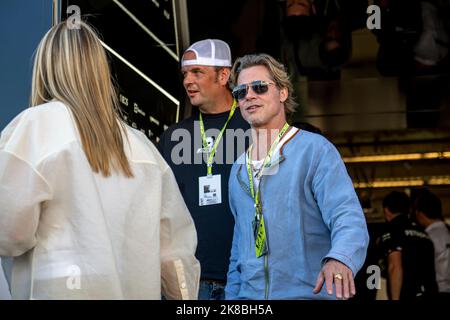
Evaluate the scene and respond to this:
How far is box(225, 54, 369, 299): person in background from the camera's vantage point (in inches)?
154

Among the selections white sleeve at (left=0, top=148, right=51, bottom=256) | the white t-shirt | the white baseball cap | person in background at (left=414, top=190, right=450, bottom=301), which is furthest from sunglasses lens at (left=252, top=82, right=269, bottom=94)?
person in background at (left=414, top=190, right=450, bottom=301)

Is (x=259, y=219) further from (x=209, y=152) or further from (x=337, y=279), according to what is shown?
(x=209, y=152)

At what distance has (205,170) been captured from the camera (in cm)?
502

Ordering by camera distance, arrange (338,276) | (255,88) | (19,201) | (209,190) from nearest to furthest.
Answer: (19,201) < (338,276) < (255,88) < (209,190)

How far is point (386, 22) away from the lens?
816 centimetres

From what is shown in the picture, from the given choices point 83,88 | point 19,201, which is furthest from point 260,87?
point 19,201

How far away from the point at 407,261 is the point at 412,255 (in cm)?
10

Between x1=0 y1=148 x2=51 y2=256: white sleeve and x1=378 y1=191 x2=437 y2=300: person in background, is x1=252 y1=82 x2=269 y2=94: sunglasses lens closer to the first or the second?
x1=0 y1=148 x2=51 y2=256: white sleeve

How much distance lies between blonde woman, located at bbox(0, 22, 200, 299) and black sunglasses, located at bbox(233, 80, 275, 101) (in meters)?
1.11

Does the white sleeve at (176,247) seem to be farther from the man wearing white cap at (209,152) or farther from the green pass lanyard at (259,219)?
the man wearing white cap at (209,152)

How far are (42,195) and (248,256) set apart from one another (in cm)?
138

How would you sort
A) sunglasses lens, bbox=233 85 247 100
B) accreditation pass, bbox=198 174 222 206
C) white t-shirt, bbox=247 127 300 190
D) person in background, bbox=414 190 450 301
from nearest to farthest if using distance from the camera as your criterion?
white t-shirt, bbox=247 127 300 190
sunglasses lens, bbox=233 85 247 100
accreditation pass, bbox=198 174 222 206
person in background, bbox=414 190 450 301

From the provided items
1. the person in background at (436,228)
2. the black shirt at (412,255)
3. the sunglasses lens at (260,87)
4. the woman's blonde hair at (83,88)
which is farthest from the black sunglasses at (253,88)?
the person in background at (436,228)

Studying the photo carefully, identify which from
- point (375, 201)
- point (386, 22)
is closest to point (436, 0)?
point (386, 22)
